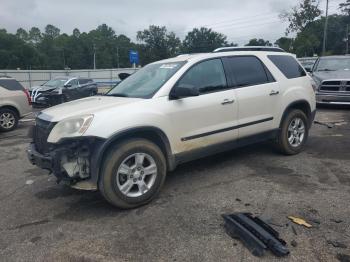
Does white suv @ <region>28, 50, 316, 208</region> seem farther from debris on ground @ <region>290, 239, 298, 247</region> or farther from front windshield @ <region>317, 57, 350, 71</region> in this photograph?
front windshield @ <region>317, 57, 350, 71</region>

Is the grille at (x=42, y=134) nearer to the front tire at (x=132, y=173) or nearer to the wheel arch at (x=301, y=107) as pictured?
the front tire at (x=132, y=173)

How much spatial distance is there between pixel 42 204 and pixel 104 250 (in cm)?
158

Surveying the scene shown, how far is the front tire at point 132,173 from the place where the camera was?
A: 4.15 metres

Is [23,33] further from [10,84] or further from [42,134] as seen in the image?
[42,134]

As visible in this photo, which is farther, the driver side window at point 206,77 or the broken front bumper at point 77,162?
the driver side window at point 206,77

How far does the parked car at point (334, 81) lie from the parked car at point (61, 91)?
416 inches

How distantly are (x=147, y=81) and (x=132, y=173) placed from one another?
151 centimetres

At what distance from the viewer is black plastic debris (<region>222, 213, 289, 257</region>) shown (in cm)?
328

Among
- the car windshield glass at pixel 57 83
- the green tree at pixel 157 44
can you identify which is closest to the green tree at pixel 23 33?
the green tree at pixel 157 44

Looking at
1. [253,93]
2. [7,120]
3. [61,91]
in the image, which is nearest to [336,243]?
[253,93]

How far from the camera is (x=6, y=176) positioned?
5.96 m

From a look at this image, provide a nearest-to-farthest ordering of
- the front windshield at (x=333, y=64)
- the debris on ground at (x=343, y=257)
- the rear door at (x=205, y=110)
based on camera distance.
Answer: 1. the debris on ground at (x=343, y=257)
2. the rear door at (x=205, y=110)
3. the front windshield at (x=333, y=64)

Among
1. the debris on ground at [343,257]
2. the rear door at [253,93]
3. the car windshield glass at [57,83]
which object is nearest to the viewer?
the debris on ground at [343,257]

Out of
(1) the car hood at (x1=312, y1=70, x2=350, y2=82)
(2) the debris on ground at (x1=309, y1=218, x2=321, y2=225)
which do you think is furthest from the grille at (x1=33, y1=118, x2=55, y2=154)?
(1) the car hood at (x1=312, y1=70, x2=350, y2=82)
